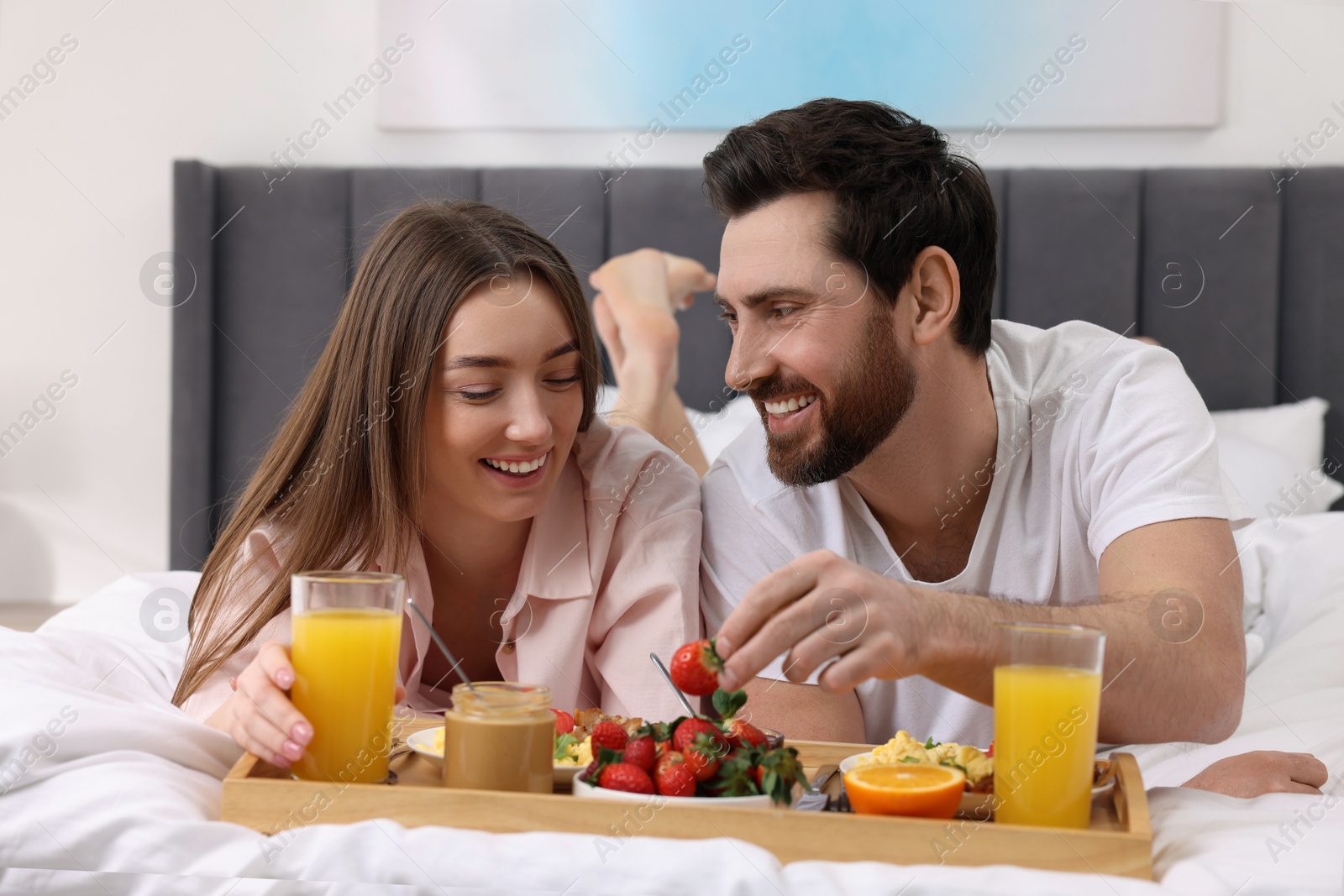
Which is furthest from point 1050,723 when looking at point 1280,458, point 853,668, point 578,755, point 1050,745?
point 1280,458

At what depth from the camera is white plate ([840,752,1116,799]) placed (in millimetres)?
878

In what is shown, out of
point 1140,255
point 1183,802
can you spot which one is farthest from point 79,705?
point 1140,255

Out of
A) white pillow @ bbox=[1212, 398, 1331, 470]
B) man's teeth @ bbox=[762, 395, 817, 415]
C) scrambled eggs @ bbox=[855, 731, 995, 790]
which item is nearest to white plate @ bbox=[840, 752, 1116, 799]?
scrambled eggs @ bbox=[855, 731, 995, 790]

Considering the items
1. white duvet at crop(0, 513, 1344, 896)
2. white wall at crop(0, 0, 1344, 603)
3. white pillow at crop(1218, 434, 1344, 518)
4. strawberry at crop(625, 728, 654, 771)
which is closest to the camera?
white duvet at crop(0, 513, 1344, 896)

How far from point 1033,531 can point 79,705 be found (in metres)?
1.03

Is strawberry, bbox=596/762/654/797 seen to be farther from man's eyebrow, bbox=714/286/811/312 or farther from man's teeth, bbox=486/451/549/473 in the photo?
man's eyebrow, bbox=714/286/811/312

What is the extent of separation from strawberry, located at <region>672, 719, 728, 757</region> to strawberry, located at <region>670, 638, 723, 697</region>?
25 millimetres

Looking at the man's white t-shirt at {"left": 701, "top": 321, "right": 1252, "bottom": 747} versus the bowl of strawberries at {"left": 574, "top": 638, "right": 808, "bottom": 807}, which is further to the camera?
the man's white t-shirt at {"left": 701, "top": 321, "right": 1252, "bottom": 747}

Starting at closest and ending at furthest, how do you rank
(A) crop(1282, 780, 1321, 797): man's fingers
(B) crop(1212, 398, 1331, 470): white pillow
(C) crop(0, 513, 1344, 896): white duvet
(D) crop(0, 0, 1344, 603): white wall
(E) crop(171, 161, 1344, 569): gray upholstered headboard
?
1. (C) crop(0, 513, 1344, 896): white duvet
2. (A) crop(1282, 780, 1321, 797): man's fingers
3. (B) crop(1212, 398, 1331, 470): white pillow
4. (E) crop(171, 161, 1344, 569): gray upholstered headboard
5. (D) crop(0, 0, 1344, 603): white wall

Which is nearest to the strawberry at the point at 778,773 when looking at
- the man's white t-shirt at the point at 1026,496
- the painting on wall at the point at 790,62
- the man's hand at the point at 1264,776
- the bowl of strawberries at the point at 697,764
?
the bowl of strawberries at the point at 697,764

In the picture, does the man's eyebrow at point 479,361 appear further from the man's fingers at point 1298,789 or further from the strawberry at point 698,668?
the man's fingers at point 1298,789

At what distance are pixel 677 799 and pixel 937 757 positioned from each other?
0.24 meters

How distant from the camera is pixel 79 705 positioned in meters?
0.90

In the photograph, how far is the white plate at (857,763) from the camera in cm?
88
